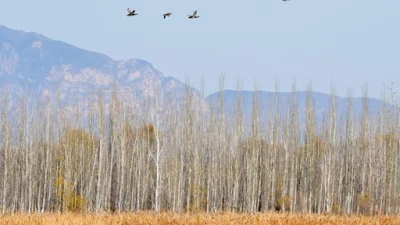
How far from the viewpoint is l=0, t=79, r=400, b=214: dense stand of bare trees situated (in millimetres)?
35594

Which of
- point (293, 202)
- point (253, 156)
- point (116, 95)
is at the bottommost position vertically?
point (293, 202)

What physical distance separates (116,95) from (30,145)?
517 cm

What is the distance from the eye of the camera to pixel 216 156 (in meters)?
36.6

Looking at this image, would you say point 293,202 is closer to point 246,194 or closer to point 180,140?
point 246,194

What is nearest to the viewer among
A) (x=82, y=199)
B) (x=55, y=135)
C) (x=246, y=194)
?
(x=82, y=199)

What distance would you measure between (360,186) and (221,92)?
8.77 meters

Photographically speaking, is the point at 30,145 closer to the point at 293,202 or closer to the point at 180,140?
the point at 180,140

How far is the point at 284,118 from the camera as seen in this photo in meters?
39.5

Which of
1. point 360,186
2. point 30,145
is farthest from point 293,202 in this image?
point 30,145

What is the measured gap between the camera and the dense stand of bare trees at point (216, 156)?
35594mm

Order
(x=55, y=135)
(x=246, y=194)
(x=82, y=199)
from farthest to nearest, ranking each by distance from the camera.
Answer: (x=55, y=135), (x=246, y=194), (x=82, y=199)

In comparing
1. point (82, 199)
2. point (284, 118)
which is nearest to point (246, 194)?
→ point (284, 118)

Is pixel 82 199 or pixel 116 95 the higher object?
pixel 116 95

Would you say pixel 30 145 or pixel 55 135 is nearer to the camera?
pixel 30 145
